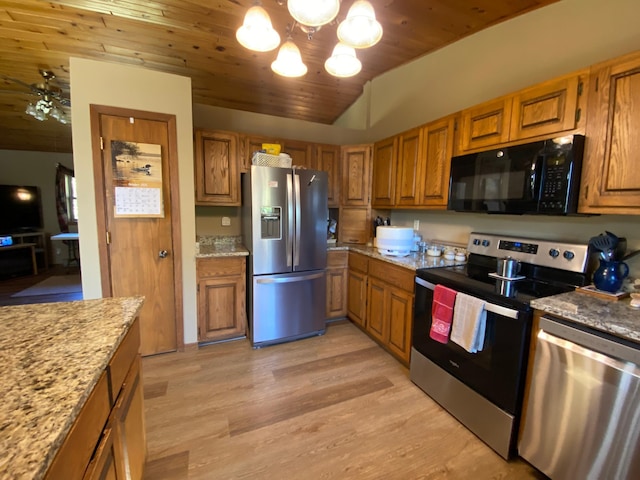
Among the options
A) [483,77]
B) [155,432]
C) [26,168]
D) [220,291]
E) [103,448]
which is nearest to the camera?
[103,448]

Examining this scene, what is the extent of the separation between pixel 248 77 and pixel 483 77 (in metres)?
2.51

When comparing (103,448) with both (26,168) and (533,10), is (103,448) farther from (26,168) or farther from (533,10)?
(26,168)

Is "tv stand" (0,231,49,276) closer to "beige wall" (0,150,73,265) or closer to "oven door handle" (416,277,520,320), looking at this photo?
"beige wall" (0,150,73,265)

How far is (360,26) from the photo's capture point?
1395 millimetres

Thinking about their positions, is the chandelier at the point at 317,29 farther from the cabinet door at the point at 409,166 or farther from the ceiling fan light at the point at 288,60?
the cabinet door at the point at 409,166

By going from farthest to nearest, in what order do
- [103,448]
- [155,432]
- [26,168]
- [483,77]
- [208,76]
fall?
[26,168]
[208,76]
[483,77]
[155,432]
[103,448]

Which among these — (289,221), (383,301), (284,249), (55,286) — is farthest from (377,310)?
(55,286)

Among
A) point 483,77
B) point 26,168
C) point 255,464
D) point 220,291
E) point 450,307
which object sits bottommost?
point 255,464

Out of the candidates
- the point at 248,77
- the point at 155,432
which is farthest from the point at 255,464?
the point at 248,77

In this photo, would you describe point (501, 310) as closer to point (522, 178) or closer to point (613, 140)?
point (522, 178)

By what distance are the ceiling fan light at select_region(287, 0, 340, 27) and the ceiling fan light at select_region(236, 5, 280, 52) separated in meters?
0.25

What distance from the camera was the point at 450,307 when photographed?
1816 millimetres

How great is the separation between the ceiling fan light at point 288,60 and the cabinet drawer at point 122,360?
5.57ft

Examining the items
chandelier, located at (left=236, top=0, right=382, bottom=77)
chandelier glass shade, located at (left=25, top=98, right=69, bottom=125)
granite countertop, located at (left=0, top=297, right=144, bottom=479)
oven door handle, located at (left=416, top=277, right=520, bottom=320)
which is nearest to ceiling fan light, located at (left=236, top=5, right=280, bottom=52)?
chandelier, located at (left=236, top=0, right=382, bottom=77)
